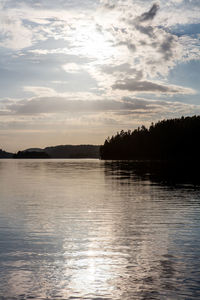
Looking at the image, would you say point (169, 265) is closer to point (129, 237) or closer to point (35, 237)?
point (129, 237)

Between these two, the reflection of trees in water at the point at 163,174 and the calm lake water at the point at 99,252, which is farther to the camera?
the reflection of trees in water at the point at 163,174

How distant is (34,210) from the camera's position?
95.2 feet

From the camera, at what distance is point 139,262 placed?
14.7m

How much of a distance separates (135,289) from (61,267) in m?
3.35

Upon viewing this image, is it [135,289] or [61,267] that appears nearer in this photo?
[135,289]

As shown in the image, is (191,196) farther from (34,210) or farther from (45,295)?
(45,295)

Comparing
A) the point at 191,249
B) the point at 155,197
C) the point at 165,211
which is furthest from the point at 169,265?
the point at 155,197

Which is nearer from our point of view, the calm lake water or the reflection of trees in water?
the calm lake water

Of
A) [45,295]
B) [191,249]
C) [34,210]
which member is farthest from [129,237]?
[34,210]

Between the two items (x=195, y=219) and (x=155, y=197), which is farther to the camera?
(x=155, y=197)

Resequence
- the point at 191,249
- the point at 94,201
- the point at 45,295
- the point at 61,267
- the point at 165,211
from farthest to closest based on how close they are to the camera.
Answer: the point at 94,201 < the point at 165,211 < the point at 191,249 < the point at 61,267 < the point at 45,295

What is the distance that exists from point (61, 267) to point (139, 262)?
10.2 feet

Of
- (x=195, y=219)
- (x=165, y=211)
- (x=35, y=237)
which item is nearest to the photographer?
(x=35, y=237)

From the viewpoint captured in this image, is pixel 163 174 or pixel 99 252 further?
pixel 163 174
